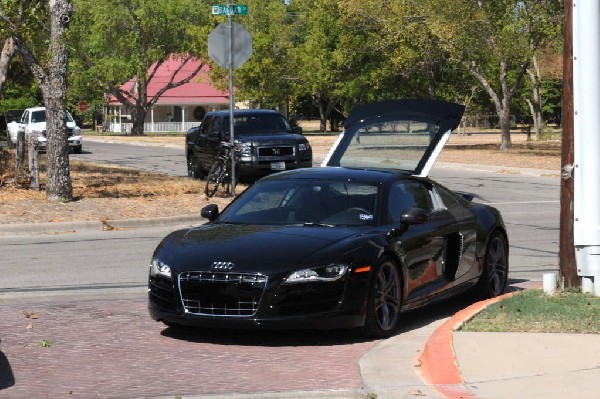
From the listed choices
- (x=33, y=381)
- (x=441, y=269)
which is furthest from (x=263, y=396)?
(x=441, y=269)

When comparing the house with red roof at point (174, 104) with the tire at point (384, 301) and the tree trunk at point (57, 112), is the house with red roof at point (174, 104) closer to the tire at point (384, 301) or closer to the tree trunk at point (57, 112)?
the tree trunk at point (57, 112)

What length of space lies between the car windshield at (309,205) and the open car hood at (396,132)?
261 centimetres

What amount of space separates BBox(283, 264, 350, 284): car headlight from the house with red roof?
3381 inches

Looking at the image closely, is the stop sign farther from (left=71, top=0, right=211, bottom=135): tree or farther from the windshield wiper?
(left=71, top=0, right=211, bottom=135): tree

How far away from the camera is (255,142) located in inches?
1071

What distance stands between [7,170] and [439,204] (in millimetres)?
18593

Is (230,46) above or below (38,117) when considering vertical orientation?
above

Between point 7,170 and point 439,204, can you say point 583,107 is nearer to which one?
point 439,204

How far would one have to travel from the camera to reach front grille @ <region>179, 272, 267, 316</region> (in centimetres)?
916

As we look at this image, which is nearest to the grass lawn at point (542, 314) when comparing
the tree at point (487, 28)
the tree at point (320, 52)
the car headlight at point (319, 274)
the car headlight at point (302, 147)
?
the car headlight at point (319, 274)

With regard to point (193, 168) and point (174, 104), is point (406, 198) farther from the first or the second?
point (174, 104)

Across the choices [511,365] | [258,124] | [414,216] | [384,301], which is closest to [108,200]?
[258,124]

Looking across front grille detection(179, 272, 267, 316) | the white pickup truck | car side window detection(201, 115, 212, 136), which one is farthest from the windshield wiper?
the white pickup truck

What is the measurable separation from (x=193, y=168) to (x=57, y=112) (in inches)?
356
